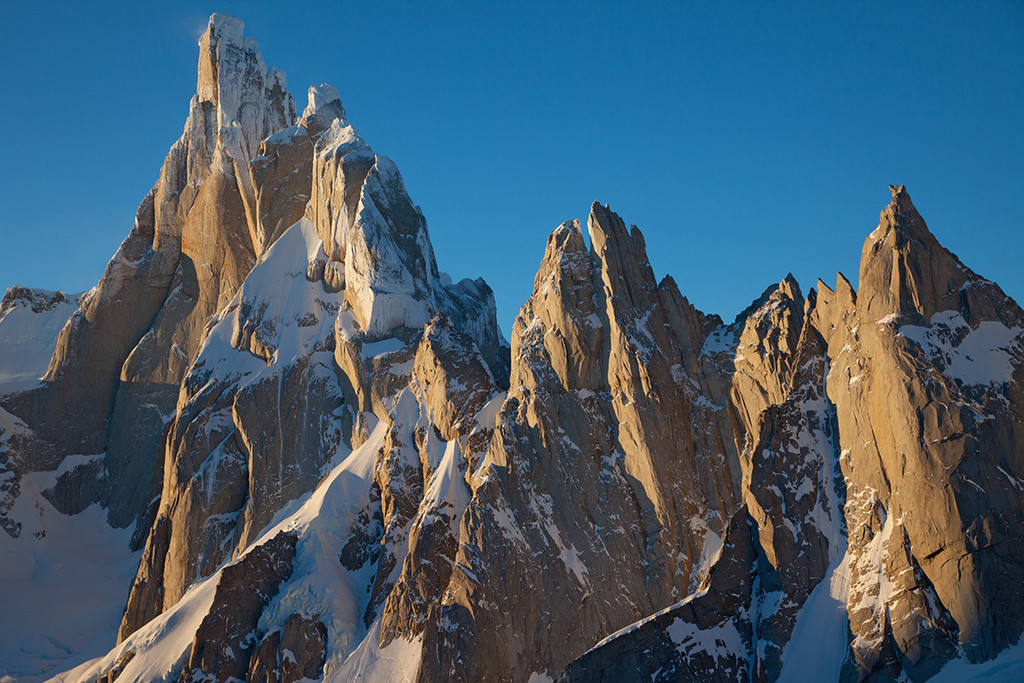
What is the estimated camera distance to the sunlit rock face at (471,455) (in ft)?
218

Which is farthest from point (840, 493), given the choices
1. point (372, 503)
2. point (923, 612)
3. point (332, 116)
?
point (332, 116)

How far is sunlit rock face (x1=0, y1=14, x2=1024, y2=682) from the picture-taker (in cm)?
6631

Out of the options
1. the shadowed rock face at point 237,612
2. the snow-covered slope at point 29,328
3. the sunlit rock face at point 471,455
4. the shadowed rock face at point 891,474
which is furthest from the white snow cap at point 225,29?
the shadowed rock face at point 891,474

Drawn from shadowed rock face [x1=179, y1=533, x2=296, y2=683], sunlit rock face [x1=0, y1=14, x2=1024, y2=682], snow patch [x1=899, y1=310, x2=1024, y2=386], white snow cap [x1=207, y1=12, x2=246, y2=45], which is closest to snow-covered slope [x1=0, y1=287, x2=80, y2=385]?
sunlit rock face [x1=0, y1=14, x2=1024, y2=682]

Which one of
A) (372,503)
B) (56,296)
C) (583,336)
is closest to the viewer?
(583,336)

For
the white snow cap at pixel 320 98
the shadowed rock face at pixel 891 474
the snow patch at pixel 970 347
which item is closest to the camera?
the shadowed rock face at pixel 891 474

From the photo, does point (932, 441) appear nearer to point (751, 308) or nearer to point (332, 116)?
point (751, 308)

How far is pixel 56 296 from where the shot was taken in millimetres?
145250

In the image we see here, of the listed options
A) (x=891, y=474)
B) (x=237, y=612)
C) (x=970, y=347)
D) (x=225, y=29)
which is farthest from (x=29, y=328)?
(x=970, y=347)

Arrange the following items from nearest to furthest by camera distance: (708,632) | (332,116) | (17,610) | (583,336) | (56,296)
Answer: (708,632) < (583,336) < (17,610) < (332,116) < (56,296)

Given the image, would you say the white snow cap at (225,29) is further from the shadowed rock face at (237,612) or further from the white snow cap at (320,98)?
the shadowed rock face at (237,612)

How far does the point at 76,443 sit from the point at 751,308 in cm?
8087

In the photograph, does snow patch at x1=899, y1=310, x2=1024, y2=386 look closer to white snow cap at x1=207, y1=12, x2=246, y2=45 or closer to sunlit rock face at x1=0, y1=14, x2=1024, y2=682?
sunlit rock face at x1=0, y1=14, x2=1024, y2=682

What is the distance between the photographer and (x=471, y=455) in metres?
87.9
